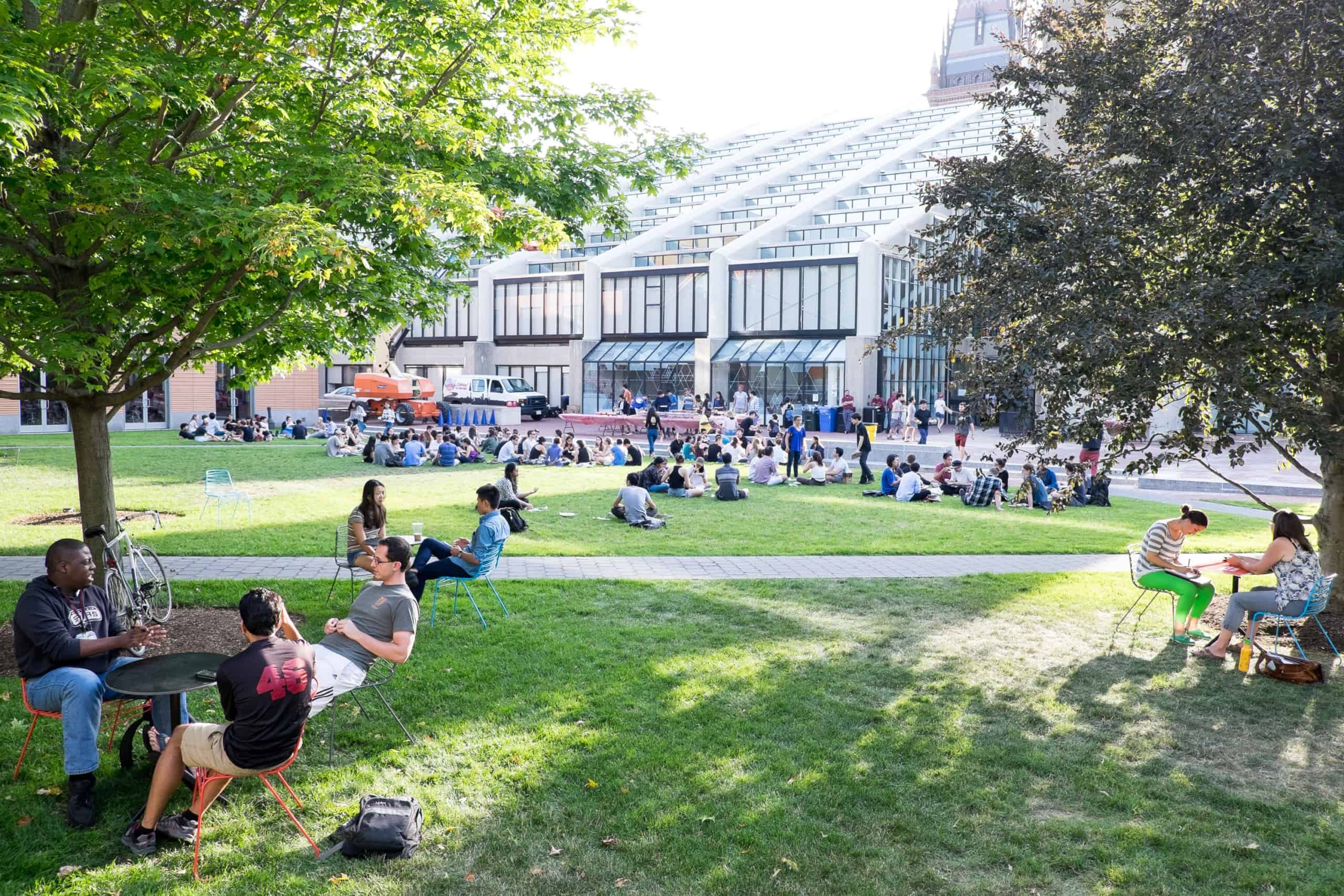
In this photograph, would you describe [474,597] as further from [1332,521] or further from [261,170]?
[1332,521]

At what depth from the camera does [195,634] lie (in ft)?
26.7

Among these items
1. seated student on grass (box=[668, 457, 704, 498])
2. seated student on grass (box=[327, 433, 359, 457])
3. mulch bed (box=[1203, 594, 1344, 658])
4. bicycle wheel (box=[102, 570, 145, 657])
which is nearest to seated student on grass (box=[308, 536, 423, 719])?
bicycle wheel (box=[102, 570, 145, 657])

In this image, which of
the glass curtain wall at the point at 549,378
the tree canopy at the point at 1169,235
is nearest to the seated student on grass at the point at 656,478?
the tree canopy at the point at 1169,235

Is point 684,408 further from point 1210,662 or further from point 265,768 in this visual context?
point 265,768

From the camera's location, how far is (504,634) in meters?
8.41

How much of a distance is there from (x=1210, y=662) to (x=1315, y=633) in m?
1.59

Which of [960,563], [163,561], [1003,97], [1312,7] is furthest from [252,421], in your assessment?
[1312,7]

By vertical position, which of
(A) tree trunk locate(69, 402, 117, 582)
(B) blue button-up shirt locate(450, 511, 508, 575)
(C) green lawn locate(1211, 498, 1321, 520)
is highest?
(A) tree trunk locate(69, 402, 117, 582)

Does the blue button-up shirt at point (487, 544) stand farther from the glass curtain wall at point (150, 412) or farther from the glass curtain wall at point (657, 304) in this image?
the glass curtain wall at point (657, 304)

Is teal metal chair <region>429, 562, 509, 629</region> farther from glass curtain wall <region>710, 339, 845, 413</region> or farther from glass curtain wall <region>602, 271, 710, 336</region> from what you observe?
glass curtain wall <region>602, 271, 710, 336</region>

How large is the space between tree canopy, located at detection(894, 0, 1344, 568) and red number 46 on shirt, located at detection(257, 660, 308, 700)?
218 inches

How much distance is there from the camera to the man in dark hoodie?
488 centimetres

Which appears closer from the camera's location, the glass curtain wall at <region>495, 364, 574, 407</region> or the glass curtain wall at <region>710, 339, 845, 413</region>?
the glass curtain wall at <region>710, 339, 845, 413</region>

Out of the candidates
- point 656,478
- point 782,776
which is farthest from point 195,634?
point 656,478
